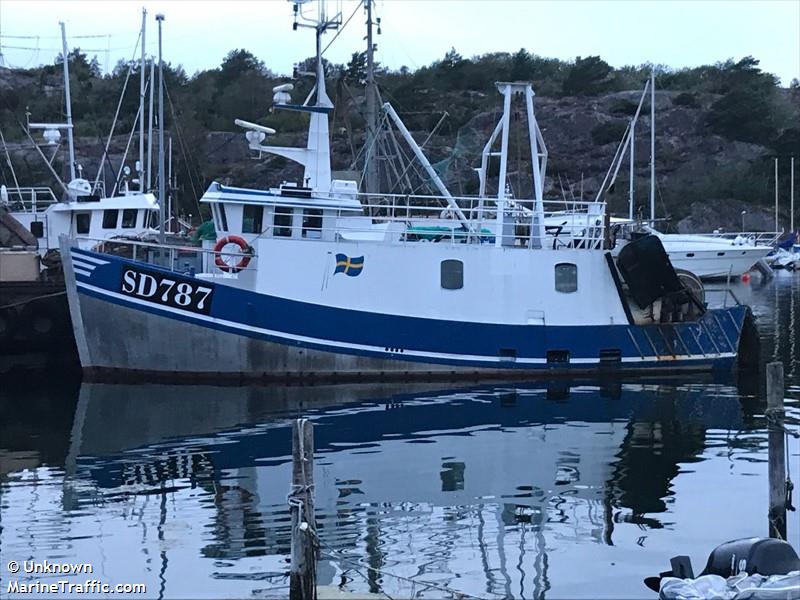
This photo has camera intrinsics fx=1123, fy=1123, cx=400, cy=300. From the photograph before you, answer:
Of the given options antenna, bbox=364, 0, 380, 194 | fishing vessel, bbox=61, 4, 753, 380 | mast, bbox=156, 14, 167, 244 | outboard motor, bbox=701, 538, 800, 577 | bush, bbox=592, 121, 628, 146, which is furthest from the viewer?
bush, bbox=592, 121, 628, 146

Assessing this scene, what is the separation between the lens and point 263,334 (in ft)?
66.6

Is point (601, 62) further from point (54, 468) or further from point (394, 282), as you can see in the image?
point (54, 468)

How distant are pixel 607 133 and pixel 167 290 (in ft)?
168

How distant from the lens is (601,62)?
77062 millimetres

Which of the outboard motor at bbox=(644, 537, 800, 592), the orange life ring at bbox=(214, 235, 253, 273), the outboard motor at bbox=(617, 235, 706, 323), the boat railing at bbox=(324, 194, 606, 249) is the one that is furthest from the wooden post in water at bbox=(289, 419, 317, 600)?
the outboard motor at bbox=(617, 235, 706, 323)

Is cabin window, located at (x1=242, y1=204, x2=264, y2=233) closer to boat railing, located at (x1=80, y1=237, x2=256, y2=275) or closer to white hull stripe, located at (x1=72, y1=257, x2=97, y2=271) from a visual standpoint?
boat railing, located at (x1=80, y1=237, x2=256, y2=275)

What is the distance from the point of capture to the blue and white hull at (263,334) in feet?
66.4

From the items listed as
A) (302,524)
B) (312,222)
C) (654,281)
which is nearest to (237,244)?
(312,222)

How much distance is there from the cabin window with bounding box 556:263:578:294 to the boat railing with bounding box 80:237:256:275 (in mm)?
5762

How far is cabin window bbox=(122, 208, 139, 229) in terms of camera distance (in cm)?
2820

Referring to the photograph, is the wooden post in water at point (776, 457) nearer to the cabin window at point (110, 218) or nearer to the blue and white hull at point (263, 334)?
the blue and white hull at point (263, 334)

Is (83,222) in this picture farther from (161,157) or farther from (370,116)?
(370,116)

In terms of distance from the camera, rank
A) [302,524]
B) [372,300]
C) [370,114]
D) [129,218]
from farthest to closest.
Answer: [129,218] < [370,114] < [372,300] < [302,524]

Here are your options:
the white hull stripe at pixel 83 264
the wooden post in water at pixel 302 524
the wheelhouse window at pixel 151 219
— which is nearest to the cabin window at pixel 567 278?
the white hull stripe at pixel 83 264
